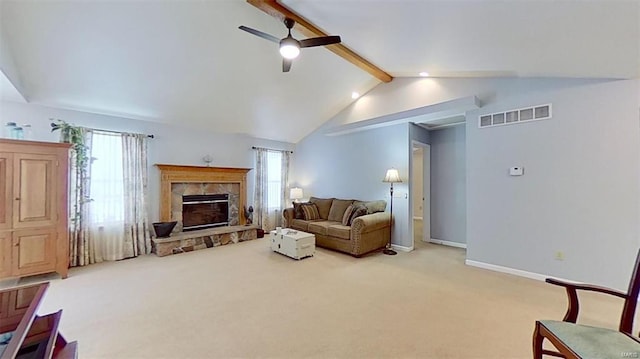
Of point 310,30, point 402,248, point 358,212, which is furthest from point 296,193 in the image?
point 310,30

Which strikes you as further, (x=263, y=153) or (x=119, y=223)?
(x=263, y=153)

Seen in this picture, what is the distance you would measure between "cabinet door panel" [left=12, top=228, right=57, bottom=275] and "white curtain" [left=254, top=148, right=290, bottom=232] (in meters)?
3.77

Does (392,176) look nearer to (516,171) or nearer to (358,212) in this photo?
(358,212)

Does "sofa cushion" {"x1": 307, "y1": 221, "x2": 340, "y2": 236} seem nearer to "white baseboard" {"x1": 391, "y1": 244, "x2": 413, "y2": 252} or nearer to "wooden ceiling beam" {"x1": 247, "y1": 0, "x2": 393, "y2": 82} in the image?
"white baseboard" {"x1": 391, "y1": 244, "x2": 413, "y2": 252}

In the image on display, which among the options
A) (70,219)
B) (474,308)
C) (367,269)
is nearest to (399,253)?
(367,269)

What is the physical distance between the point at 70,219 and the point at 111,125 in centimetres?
170

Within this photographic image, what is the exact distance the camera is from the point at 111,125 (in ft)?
16.0

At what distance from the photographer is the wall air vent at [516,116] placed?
12.4 ft

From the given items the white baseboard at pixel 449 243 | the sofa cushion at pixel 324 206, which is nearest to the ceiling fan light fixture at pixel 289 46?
the sofa cushion at pixel 324 206

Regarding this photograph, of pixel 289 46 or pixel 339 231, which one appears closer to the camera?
pixel 289 46

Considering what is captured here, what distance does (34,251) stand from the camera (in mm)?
3637

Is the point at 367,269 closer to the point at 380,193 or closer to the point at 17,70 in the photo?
the point at 380,193

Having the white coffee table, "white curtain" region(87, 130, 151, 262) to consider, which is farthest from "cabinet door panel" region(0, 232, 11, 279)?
the white coffee table

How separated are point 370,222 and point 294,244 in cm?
142
